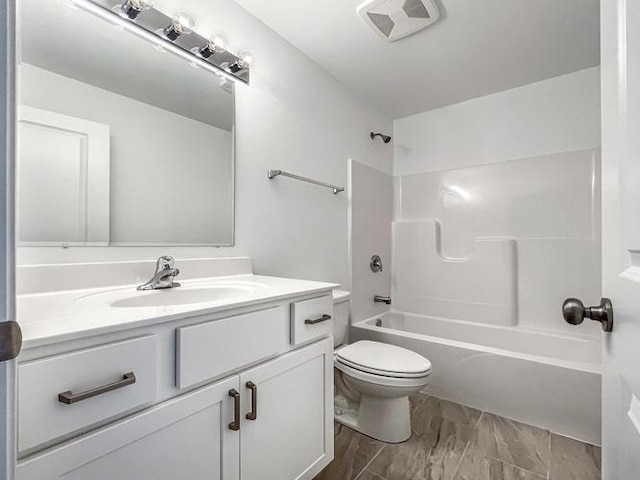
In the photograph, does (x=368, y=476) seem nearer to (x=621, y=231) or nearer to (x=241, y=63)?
(x=621, y=231)

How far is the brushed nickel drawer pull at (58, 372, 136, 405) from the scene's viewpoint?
1.86 ft

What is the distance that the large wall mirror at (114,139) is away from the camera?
96 centimetres

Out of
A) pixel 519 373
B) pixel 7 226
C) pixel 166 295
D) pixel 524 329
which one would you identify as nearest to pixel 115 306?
pixel 166 295

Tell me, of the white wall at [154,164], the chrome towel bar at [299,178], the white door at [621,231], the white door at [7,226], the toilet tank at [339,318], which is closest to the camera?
the white door at [7,226]

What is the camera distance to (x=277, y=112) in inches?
68.7

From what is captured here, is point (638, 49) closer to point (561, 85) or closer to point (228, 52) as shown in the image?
point (228, 52)

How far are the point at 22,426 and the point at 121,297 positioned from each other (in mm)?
480

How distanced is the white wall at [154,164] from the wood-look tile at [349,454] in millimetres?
1143

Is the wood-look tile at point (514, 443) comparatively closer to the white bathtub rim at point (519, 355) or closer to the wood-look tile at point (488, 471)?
the wood-look tile at point (488, 471)

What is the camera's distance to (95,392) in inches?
23.5

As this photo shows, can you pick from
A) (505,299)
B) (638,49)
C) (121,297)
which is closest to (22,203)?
(121,297)

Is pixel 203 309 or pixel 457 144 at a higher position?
pixel 457 144

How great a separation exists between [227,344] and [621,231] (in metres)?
0.89

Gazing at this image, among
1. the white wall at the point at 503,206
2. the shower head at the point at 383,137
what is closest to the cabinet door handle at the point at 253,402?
the white wall at the point at 503,206
